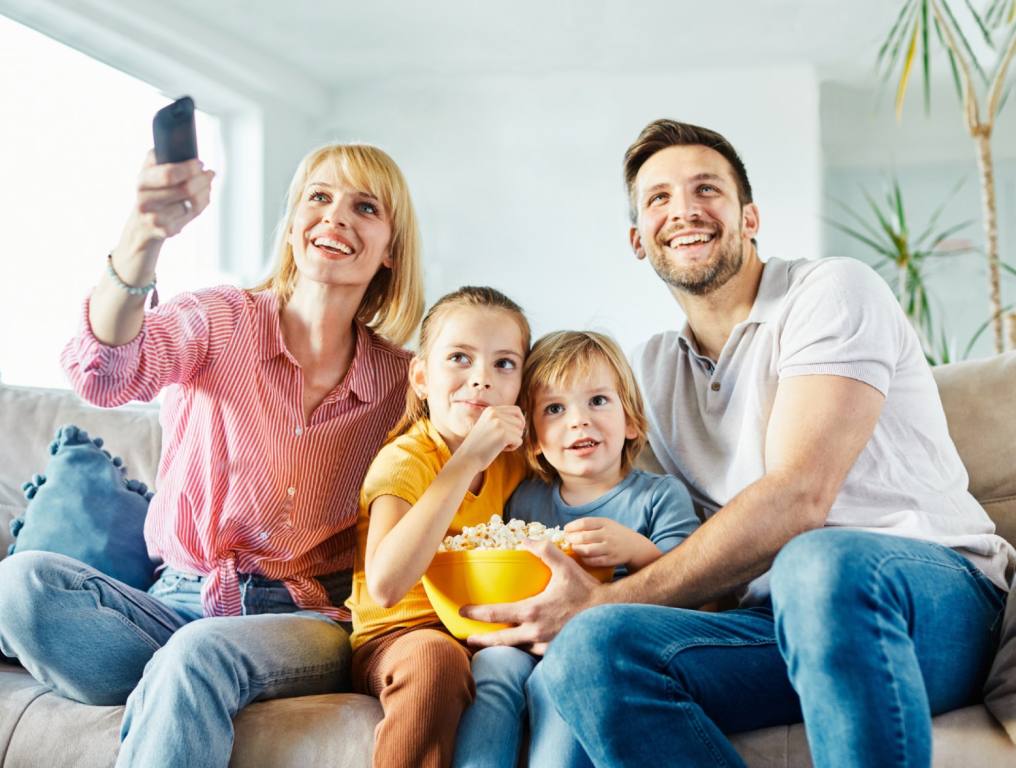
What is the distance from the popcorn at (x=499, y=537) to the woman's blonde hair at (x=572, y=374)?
22 cm

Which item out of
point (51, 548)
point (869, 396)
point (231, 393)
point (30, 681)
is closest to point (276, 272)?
point (231, 393)

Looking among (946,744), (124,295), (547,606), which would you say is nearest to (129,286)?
(124,295)

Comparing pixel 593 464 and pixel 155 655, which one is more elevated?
pixel 593 464

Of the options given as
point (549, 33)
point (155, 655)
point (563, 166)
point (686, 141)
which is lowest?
point (155, 655)

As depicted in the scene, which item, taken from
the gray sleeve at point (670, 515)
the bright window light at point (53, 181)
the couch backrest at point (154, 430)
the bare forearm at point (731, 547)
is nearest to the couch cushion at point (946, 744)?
the bare forearm at point (731, 547)

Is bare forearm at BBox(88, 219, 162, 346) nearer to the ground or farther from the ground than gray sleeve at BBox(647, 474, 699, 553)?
farther from the ground

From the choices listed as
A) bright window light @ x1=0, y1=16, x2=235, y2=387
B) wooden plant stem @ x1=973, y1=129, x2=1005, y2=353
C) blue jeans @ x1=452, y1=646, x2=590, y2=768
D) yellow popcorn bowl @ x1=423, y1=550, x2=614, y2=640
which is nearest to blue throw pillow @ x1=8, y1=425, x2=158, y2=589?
yellow popcorn bowl @ x1=423, y1=550, x2=614, y2=640

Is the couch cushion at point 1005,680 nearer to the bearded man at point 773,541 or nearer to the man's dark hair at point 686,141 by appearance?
the bearded man at point 773,541

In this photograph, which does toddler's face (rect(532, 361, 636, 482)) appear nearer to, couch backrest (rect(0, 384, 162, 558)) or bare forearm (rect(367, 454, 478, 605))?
bare forearm (rect(367, 454, 478, 605))

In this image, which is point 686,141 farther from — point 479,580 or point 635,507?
point 479,580

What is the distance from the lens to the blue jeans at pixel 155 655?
1.36m

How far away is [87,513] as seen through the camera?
6.27 feet

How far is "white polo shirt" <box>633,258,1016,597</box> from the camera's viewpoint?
1560 mm

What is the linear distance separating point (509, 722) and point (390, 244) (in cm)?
90
